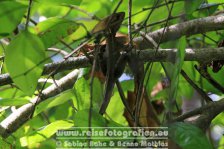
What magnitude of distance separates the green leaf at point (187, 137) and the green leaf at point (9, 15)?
10.3 inches

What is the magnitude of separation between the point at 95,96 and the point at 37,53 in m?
0.25

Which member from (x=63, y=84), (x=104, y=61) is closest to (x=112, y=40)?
(x=104, y=61)

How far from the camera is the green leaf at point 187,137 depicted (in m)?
0.68

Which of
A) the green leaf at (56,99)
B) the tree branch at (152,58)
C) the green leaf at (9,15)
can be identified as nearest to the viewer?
Result: the green leaf at (9,15)

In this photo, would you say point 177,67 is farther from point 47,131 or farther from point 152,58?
point 47,131

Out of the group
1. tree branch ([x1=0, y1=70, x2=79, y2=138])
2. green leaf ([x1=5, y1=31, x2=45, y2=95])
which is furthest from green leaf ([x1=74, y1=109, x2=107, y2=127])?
Answer: tree branch ([x1=0, y1=70, x2=79, y2=138])

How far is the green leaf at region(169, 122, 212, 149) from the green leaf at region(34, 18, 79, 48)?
0.24 m

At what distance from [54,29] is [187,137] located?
30cm

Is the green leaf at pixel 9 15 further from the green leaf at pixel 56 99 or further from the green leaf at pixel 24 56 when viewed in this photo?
the green leaf at pixel 56 99

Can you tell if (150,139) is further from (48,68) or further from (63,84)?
(63,84)

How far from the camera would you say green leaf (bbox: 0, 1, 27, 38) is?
651 mm

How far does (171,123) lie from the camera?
0.72 metres

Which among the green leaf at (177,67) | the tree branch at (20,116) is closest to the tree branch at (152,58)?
the green leaf at (177,67)

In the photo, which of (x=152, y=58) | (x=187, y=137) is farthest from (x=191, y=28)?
(x=187, y=137)
